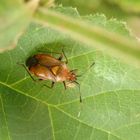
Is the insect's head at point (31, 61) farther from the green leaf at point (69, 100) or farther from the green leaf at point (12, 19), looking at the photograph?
the green leaf at point (12, 19)

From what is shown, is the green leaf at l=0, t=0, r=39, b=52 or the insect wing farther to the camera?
the insect wing

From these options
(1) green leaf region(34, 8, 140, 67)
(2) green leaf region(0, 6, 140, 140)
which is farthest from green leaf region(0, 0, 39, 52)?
(2) green leaf region(0, 6, 140, 140)

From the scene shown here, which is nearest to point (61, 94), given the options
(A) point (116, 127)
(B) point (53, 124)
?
(B) point (53, 124)

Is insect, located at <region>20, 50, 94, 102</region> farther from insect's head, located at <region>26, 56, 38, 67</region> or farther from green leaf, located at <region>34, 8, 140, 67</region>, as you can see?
green leaf, located at <region>34, 8, 140, 67</region>

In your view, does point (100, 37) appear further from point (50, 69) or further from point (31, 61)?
point (50, 69)

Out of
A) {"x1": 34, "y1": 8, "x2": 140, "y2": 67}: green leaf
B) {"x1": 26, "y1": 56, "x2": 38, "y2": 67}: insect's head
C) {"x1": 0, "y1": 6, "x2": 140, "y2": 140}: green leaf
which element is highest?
{"x1": 34, "y1": 8, "x2": 140, "y2": 67}: green leaf
